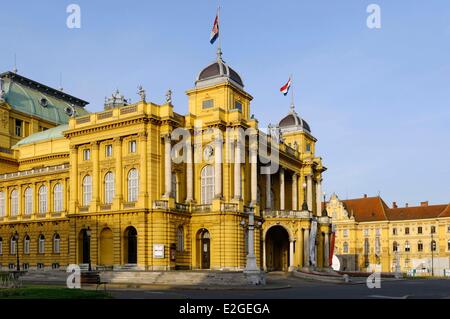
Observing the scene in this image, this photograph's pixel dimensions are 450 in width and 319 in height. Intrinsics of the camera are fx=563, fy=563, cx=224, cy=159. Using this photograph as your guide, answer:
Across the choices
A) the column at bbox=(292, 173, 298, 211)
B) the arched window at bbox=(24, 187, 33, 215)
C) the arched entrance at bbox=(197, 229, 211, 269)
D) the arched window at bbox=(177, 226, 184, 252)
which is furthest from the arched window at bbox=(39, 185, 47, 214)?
the column at bbox=(292, 173, 298, 211)

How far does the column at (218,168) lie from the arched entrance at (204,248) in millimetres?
4304

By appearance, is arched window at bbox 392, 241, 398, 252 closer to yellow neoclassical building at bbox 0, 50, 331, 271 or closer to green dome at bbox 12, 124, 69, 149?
yellow neoclassical building at bbox 0, 50, 331, 271

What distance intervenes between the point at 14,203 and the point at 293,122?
40.3m

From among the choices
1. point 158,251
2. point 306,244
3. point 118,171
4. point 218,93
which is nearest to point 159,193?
point 118,171

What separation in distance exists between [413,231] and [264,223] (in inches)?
2730

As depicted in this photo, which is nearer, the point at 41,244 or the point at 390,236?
the point at 41,244

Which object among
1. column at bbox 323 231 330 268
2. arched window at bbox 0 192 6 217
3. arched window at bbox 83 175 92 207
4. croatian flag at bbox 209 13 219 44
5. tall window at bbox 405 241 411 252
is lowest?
tall window at bbox 405 241 411 252

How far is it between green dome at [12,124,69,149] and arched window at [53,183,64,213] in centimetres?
779

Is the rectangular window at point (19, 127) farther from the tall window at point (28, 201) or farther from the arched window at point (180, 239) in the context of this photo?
the arched window at point (180, 239)

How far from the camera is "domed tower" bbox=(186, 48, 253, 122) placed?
60844 millimetres

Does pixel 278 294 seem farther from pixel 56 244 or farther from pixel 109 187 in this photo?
pixel 56 244

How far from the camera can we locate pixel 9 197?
2761 inches

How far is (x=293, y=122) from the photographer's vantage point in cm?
8369

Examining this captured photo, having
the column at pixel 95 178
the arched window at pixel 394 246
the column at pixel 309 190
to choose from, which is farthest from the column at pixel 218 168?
the arched window at pixel 394 246
